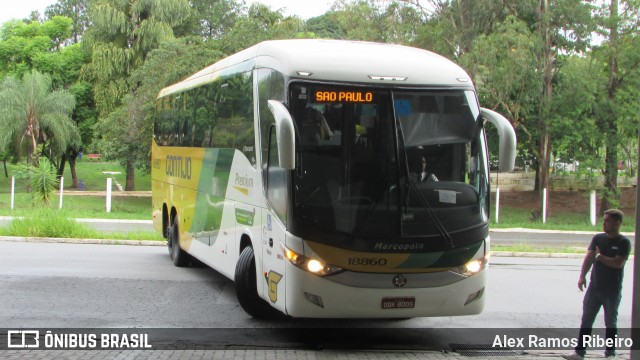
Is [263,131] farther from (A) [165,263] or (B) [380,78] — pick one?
(A) [165,263]

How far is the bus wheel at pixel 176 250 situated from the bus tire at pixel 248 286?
5.32m

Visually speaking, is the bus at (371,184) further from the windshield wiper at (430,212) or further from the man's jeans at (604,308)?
the man's jeans at (604,308)

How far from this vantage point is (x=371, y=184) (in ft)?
27.1

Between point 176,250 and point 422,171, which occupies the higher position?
point 422,171

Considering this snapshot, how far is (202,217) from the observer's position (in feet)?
43.1

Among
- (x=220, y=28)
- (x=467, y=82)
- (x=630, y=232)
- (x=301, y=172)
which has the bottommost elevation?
(x=630, y=232)

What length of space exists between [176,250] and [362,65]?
8017 millimetres

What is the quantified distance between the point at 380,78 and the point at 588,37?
27.8 meters

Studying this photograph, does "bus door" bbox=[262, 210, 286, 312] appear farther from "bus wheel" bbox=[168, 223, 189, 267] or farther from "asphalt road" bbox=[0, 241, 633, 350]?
"bus wheel" bbox=[168, 223, 189, 267]

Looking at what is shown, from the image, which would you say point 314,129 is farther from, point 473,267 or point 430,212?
point 473,267

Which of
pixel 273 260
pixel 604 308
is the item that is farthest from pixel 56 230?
pixel 604 308

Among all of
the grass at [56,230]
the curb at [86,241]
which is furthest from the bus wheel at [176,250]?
the grass at [56,230]

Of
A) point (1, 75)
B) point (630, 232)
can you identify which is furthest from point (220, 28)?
point (630, 232)

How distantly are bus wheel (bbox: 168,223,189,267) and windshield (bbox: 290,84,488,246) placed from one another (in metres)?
7.49
